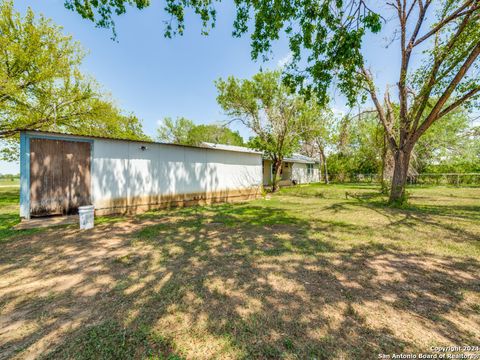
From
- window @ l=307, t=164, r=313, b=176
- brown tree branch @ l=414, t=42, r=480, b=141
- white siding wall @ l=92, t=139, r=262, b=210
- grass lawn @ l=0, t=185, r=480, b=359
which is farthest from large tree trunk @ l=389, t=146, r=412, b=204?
window @ l=307, t=164, r=313, b=176

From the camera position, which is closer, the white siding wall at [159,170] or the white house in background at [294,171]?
the white siding wall at [159,170]

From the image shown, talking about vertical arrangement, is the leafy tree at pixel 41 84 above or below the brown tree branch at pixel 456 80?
above

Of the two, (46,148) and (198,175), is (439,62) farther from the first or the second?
(46,148)

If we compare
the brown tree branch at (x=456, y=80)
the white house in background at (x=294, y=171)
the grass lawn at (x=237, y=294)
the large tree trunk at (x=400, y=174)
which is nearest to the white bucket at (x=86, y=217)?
the grass lawn at (x=237, y=294)

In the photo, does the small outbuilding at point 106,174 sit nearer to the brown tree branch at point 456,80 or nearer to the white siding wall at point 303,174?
the brown tree branch at point 456,80

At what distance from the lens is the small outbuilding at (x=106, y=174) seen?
6.98 metres

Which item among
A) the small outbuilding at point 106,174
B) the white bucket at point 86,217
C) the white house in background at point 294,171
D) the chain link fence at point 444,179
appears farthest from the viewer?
the white house in background at point 294,171

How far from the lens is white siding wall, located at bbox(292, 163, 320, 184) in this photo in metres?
25.1

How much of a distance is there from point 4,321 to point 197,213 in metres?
6.20

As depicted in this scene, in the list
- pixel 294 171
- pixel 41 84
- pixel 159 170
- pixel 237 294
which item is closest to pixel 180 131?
pixel 294 171

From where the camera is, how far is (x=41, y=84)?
12625mm

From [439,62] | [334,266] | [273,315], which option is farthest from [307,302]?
[439,62]

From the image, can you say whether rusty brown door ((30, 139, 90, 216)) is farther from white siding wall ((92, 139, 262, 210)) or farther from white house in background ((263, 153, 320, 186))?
white house in background ((263, 153, 320, 186))

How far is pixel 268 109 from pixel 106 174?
10.9 meters
